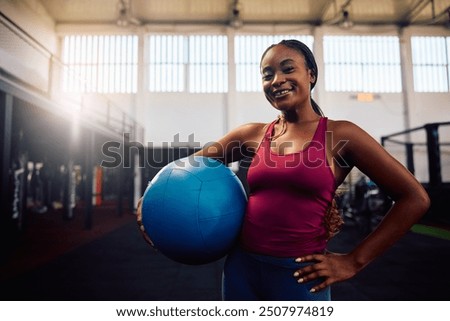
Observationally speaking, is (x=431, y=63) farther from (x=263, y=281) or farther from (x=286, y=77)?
(x=263, y=281)

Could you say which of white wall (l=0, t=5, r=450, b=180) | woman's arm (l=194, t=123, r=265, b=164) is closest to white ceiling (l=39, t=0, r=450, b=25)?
white wall (l=0, t=5, r=450, b=180)

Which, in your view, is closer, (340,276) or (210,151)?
→ (340,276)

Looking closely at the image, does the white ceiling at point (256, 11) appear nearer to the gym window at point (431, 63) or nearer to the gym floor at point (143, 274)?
the gym window at point (431, 63)

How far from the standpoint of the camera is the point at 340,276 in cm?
83

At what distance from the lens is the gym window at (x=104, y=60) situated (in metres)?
10.5

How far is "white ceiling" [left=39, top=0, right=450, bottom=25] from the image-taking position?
975 centimetres

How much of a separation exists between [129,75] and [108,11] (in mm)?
2045

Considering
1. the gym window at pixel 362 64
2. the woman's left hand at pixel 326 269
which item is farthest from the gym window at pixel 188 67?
the woman's left hand at pixel 326 269

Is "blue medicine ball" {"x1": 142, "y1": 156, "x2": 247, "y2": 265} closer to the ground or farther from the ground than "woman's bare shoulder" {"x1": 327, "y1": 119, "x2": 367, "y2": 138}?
→ closer to the ground

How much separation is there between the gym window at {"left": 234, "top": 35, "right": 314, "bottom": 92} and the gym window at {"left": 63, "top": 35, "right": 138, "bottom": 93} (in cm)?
343

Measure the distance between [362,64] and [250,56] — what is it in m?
3.80

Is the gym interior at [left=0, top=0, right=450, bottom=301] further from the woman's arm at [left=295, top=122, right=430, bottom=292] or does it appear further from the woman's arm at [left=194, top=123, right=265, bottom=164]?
the woman's arm at [left=295, top=122, right=430, bottom=292]

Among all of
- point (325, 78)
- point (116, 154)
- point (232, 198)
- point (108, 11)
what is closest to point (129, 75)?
point (108, 11)

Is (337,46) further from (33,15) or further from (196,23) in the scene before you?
(33,15)
